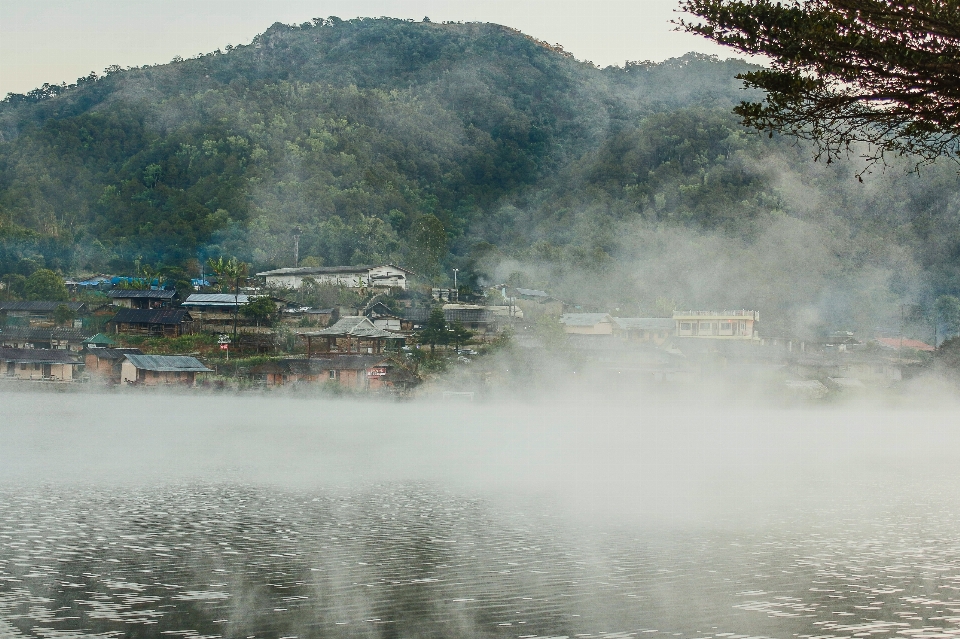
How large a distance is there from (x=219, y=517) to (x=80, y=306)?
29272 millimetres

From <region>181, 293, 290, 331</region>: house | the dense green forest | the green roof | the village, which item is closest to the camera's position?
the village

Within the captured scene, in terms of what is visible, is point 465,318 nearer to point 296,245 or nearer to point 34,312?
point 296,245

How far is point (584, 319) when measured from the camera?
125 ft

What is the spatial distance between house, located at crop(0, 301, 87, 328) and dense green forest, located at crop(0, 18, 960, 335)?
5.85 meters

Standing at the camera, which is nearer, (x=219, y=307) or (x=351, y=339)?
(x=351, y=339)

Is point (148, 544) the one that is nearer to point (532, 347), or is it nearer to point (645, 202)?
point (532, 347)

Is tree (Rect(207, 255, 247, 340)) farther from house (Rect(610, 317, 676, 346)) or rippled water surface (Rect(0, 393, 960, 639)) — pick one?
rippled water surface (Rect(0, 393, 960, 639))

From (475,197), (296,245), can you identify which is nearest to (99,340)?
(296,245)

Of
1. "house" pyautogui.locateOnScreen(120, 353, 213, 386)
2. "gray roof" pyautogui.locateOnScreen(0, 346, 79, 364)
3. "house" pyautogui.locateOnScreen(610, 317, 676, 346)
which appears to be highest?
"house" pyautogui.locateOnScreen(610, 317, 676, 346)

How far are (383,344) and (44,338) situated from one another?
1227 centimetres

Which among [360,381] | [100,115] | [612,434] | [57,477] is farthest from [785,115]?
[100,115]

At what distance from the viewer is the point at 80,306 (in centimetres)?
3794

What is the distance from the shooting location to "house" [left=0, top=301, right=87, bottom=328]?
36906 mm

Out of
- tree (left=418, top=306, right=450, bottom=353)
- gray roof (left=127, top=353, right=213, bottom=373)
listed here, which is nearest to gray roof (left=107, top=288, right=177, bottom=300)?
gray roof (left=127, top=353, right=213, bottom=373)
